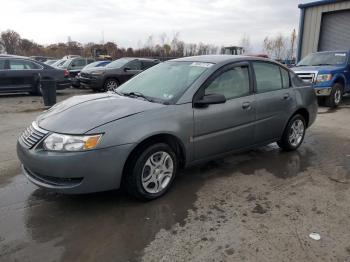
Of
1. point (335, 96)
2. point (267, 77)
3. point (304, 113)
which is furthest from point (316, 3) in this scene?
point (267, 77)

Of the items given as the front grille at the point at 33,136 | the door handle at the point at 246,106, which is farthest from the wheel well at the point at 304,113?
the front grille at the point at 33,136

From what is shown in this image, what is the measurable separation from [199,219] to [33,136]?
1.93 meters

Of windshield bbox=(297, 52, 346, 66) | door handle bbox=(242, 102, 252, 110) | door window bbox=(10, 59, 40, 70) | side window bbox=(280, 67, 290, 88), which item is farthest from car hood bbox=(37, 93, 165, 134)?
door window bbox=(10, 59, 40, 70)

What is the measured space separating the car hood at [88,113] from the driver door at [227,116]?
2.09ft

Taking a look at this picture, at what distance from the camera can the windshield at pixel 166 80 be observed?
4039 millimetres

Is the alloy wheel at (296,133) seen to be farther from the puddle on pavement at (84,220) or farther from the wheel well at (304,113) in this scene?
the puddle on pavement at (84,220)

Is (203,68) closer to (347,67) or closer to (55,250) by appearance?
(55,250)

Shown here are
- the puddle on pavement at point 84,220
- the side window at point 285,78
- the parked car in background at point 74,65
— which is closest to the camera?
the puddle on pavement at point 84,220

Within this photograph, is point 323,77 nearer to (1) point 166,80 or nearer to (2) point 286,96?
(2) point 286,96

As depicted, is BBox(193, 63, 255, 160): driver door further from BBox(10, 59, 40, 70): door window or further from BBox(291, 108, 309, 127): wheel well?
BBox(10, 59, 40, 70): door window

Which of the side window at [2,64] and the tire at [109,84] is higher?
the side window at [2,64]

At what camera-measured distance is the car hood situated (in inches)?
131

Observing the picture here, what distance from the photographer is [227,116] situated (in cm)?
423

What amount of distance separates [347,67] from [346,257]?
9.59 m
